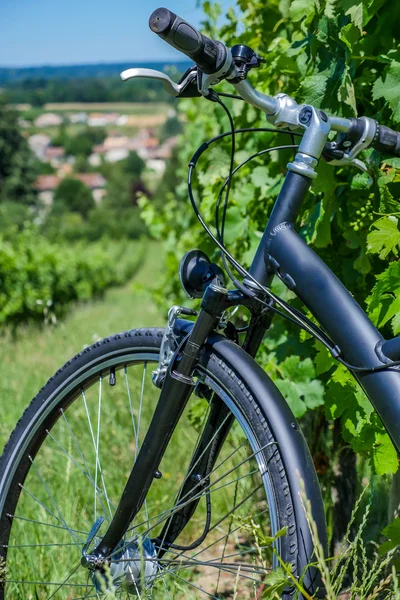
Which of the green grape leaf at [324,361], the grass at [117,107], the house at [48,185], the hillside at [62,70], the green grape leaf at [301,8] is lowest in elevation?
the green grape leaf at [324,361]

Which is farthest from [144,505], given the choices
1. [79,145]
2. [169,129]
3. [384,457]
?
[79,145]

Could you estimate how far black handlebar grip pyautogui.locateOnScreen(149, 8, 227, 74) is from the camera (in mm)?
1226

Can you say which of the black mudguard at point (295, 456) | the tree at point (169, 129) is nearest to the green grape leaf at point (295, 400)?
the black mudguard at point (295, 456)

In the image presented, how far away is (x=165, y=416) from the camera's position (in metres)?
1.53

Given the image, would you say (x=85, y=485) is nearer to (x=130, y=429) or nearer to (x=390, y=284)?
(x=130, y=429)

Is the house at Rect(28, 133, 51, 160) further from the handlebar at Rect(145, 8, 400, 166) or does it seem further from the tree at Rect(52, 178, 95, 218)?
the handlebar at Rect(145, 8, 400, 166)

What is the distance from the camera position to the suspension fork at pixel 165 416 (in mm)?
1471

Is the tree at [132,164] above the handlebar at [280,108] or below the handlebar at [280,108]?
above

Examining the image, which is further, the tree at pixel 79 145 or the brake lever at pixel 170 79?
the tree at pixel 79 145

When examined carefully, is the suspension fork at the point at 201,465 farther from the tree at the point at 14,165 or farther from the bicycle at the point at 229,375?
the tree at the point at 14,165

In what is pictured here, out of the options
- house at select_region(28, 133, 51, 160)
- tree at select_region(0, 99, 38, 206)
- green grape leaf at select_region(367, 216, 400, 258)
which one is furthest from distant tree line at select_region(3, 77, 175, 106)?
green grape leaf at select_region(367, 216, 400, 258)

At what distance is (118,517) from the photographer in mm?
1600

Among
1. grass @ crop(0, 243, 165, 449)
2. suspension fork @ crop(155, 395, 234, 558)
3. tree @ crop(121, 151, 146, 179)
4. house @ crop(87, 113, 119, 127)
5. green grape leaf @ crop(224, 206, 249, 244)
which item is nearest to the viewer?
suspension fork @ crop(155, 395, 234, 558)

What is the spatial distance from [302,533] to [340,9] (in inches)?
48.3
